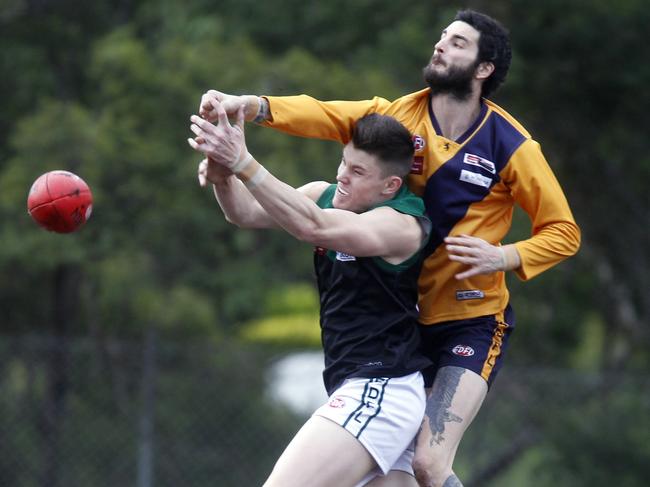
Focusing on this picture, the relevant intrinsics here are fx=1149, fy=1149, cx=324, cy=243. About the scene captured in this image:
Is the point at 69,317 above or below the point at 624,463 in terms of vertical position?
above

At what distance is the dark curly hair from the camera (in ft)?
16.9

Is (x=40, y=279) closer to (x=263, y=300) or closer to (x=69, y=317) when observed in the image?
(x=69, y=317)

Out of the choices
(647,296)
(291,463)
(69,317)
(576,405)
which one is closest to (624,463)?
(576,405)

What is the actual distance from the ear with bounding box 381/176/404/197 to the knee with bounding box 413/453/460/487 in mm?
1120

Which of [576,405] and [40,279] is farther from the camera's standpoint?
[40,279]

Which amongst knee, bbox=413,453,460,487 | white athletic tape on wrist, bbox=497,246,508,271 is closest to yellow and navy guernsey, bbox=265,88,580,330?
white athletic tape on wrist, bbox=497,246,508,271

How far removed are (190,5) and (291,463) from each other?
925 centimetres

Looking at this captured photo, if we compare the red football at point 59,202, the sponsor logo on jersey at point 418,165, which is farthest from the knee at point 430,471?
the red football at point 59,202

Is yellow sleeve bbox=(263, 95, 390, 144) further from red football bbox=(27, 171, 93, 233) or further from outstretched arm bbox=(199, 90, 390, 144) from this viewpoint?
red football bbox=(27, 171, 93, 233)

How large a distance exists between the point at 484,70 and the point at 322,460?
1908 millimetres

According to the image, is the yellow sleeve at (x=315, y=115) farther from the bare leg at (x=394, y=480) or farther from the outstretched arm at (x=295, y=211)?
the bare leg at (x=394, y=480)

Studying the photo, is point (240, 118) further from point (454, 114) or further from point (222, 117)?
point (454, 114)

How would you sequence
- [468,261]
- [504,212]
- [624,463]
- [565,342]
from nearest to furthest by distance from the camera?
[468,261] → [504,212] → [624,463] → [565,342]

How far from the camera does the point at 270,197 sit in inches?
178
